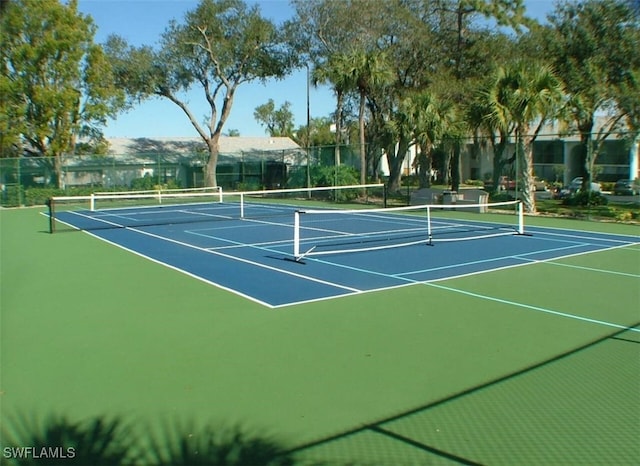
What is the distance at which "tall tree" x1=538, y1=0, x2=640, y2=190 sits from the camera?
27547 mm

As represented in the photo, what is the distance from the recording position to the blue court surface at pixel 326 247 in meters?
10.9

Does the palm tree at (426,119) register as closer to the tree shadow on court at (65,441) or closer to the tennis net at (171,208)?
the tennis net at (171,208)

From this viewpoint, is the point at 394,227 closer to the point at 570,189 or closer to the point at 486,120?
the point at 486,120

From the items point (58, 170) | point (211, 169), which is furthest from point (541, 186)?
point (58, 170)

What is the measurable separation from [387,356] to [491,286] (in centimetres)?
426

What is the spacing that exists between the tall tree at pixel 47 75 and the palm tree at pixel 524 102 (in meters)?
23.9

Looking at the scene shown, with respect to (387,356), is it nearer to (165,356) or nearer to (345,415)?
(345,415)

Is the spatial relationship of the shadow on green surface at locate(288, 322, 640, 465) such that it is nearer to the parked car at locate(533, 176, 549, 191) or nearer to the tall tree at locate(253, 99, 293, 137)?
the parked car at locate(533, 176, 549, 191)

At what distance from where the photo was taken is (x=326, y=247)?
594 inches

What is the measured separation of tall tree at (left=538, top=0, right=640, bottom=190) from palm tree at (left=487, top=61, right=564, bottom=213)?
428cm

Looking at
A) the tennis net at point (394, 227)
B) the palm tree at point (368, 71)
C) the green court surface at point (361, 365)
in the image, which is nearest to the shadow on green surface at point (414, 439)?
the green court surface at point (361, 365)

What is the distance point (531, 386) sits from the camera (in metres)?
5.77

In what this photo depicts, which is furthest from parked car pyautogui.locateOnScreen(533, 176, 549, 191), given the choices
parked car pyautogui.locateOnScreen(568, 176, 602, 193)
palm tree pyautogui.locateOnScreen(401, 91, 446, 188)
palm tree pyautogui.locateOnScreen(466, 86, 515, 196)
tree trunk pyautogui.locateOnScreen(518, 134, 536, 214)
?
tree trunk pyautogui.locateOnScreen(518, 134, 536, 214)

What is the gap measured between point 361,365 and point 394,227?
1338cm
